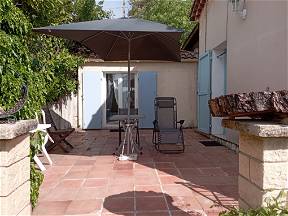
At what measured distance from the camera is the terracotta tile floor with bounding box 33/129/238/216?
3559mm

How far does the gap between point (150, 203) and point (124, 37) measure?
381 centimetres

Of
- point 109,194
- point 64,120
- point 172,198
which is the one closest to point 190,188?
point 172,198

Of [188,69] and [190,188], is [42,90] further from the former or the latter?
[188,69]

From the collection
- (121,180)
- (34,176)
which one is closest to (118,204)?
(34,176)

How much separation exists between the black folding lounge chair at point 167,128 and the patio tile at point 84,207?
11.2ft

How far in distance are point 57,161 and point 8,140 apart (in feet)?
13.9

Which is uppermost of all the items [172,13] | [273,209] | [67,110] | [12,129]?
[172,13]

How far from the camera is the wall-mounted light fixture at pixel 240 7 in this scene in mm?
6352

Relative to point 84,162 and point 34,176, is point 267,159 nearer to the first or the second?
point 34,176

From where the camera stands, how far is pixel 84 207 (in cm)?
360

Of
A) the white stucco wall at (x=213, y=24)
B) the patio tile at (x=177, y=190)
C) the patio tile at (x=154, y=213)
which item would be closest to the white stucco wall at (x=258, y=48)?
the white stucco wall at (x=213, y=24)

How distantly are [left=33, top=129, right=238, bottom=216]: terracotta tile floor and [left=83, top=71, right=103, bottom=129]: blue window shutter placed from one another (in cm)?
446

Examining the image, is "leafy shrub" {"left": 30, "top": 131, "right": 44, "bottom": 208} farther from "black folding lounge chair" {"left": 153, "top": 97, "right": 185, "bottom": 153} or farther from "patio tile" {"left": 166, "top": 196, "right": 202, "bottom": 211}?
"black folding lounge chair" {"left": 153, "top": 97, "right": 185, "bottom": 153}

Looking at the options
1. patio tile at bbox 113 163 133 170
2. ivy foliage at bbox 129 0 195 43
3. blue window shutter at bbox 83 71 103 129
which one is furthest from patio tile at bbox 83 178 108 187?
ivy foliage at bbox 129 0 195 43
